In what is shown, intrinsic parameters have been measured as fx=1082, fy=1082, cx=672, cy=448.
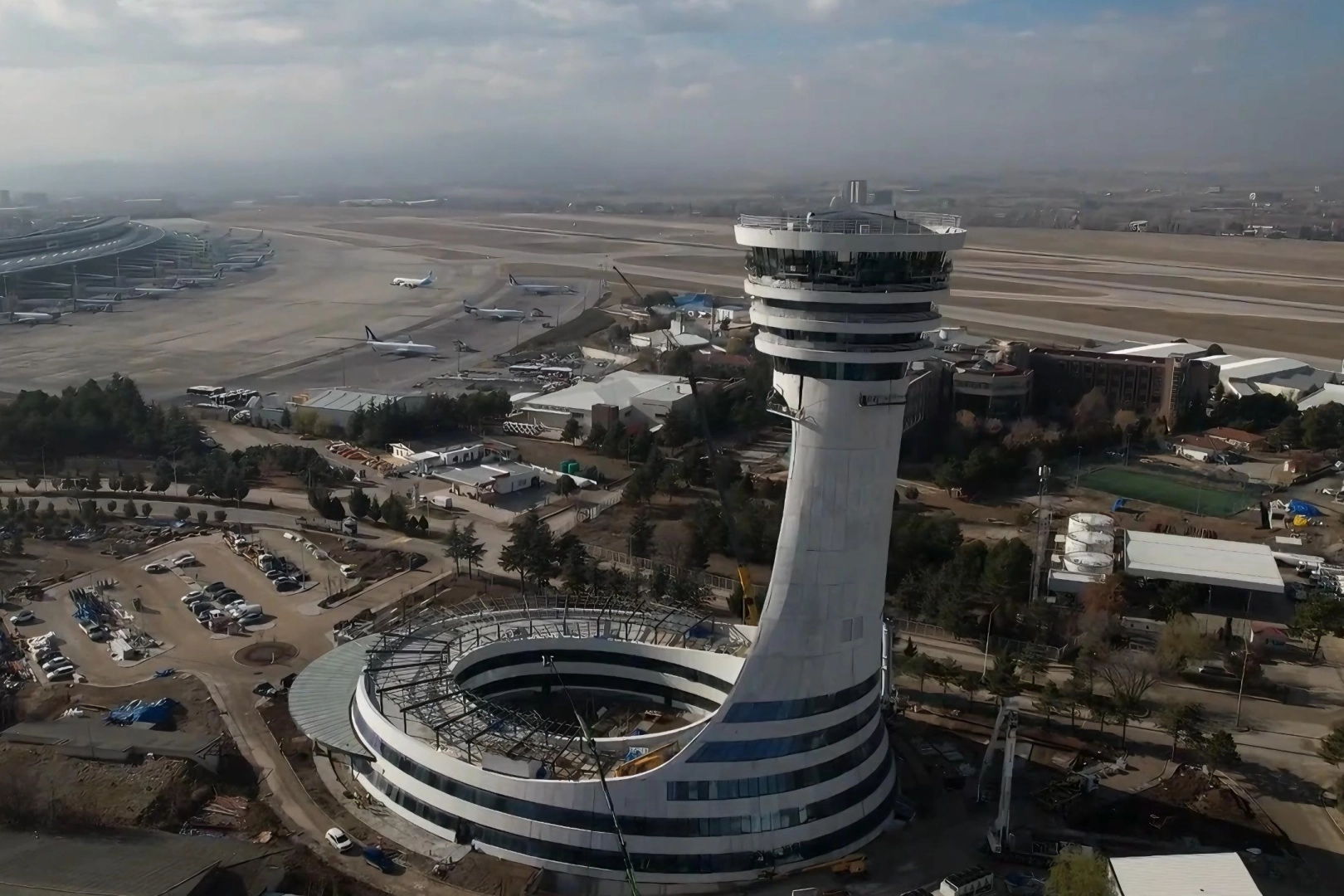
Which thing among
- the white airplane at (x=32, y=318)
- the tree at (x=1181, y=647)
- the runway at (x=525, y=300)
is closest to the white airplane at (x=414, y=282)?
the runway at (x=525, y=300)

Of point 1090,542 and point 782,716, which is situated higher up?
point 782,716

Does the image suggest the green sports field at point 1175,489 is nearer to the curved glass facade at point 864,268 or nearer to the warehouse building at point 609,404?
the warehouse building at point 609,404

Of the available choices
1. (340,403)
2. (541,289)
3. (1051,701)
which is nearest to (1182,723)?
(1051,701)

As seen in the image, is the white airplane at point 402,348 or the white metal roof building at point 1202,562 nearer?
the white metal roof building at point 1202,562

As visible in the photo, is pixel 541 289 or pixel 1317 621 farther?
pixel 541 289

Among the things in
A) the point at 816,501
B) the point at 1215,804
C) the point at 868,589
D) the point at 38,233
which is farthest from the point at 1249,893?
the point at 38,233

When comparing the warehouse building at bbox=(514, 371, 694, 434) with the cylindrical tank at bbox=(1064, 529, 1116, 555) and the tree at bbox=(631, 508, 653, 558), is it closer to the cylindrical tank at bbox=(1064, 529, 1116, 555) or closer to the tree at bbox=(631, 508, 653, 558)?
the tree at bbox=(631, 508, 653, 558)

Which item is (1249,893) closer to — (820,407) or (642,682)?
(820,407)

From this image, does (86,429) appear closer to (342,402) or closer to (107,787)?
(342,402)

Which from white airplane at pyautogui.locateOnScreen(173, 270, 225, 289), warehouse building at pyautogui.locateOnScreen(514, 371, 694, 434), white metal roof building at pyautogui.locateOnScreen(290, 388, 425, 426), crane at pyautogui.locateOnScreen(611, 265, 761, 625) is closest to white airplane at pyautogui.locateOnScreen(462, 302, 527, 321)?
white metal roof building at pyautogui.locateOnScreen(290, 388, 425, 426)
